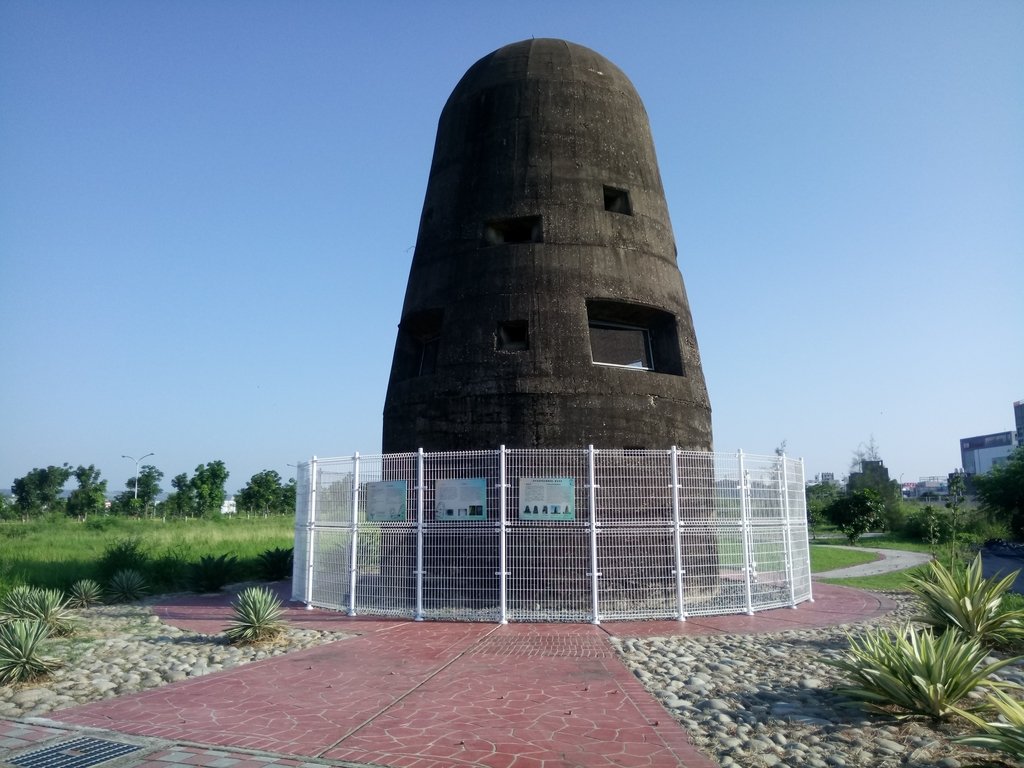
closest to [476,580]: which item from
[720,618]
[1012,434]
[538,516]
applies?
[538,516]

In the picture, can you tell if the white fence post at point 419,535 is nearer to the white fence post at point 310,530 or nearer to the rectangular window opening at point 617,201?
the white fence post at point 310,530

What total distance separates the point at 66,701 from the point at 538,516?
253 inches

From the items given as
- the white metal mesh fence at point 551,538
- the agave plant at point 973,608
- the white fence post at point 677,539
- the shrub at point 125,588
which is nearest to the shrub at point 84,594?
the shrub at point 125,588

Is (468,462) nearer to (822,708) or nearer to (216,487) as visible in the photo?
(822,708)

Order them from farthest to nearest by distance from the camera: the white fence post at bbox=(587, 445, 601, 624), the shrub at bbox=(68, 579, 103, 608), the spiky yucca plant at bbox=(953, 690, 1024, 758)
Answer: the shrub at bbox=(68, 579, 103, 608) → the white fence post at bbox=(587, 445, 601, 624) → the spiky yucca plant at bbox=(953, 690, 1024, 758)

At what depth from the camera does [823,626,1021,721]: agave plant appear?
5.72 metres

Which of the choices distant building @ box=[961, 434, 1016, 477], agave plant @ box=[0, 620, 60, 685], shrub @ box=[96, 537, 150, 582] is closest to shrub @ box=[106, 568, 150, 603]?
shrub @ box=[96, 537, 150, 582]

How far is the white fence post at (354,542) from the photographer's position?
11633 millimetres

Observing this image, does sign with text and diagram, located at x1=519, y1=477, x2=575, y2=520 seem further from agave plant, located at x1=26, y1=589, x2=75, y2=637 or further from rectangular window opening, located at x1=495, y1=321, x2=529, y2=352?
agave plant, located at x1=26, y1=589, x2=75, y2=637

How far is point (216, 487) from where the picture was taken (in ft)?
232

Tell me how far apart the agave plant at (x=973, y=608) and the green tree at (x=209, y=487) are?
222 ft

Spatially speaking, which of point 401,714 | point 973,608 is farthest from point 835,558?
point 401,714

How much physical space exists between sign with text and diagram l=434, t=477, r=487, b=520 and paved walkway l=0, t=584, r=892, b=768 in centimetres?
213

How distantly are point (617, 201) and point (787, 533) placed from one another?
23.6ft
